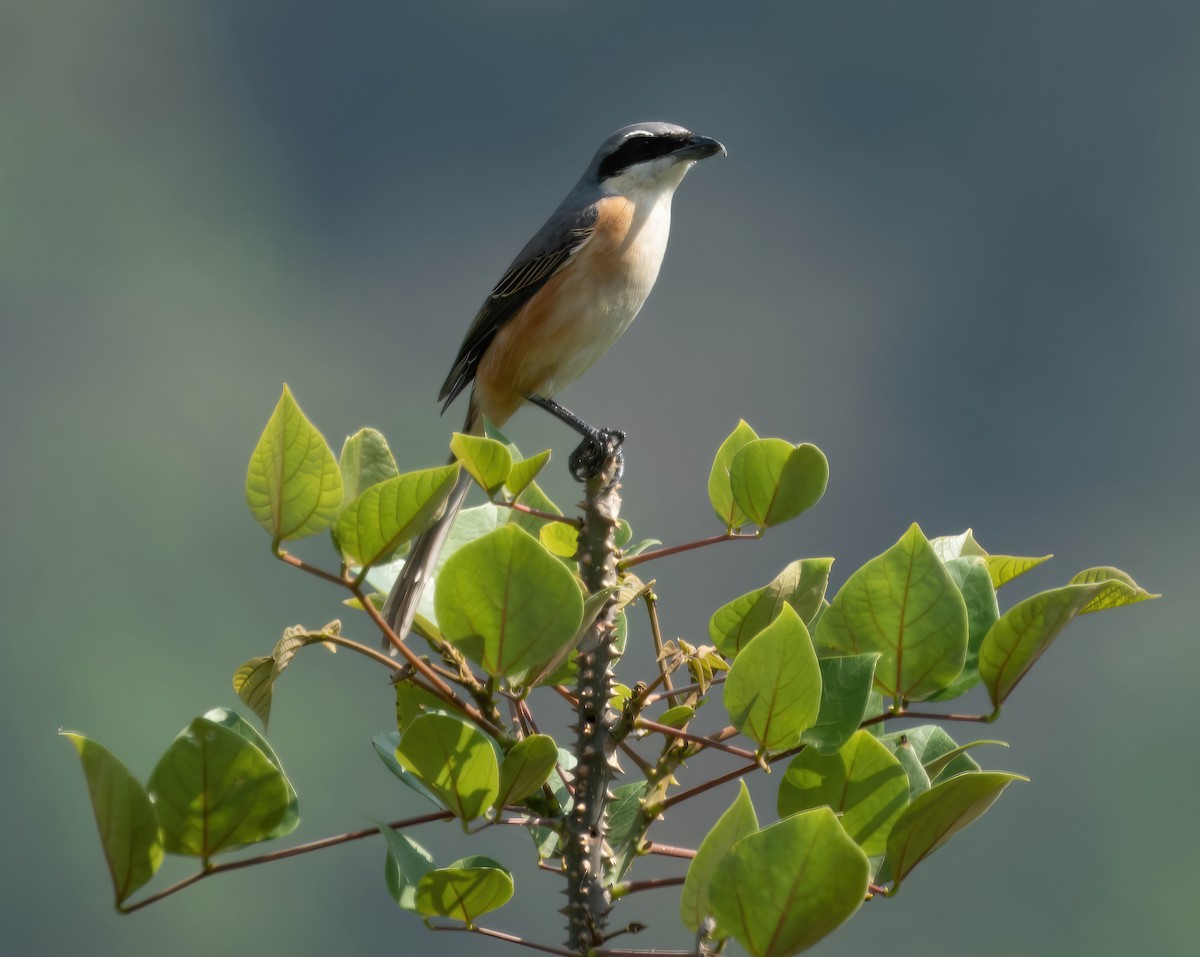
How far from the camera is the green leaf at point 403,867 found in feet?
2.42

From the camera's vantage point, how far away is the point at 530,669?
2.43ft

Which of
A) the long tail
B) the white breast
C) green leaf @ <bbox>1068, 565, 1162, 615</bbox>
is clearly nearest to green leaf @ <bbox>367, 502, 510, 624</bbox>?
the long tail

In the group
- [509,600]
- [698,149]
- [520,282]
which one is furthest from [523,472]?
[698,149]

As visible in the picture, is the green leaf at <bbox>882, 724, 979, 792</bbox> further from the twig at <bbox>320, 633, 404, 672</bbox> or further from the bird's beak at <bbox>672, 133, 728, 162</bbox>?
the bird's beak at <bbox>672, 133, 728, 162</bbox>

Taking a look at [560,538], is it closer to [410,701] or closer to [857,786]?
[410,701]

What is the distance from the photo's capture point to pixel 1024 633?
0.75 m

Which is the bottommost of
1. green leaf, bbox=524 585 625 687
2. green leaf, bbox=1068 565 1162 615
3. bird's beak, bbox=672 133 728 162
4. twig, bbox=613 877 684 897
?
twig, bbox=613 877 684 897

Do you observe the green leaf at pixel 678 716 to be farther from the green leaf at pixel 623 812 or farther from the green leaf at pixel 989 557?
the green leaf at pixel 989 557

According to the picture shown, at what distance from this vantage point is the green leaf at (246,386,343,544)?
28.9 inches

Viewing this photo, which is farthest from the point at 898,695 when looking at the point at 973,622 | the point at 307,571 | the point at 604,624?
the point at 307,571

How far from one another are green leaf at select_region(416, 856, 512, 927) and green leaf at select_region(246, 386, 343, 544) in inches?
8.7

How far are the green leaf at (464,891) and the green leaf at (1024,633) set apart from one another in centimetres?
32

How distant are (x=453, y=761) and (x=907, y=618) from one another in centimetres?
30

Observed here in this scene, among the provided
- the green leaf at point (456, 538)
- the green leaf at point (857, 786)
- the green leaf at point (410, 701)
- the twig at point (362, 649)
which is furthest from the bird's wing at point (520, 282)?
the green leaf at point (857, 786)
